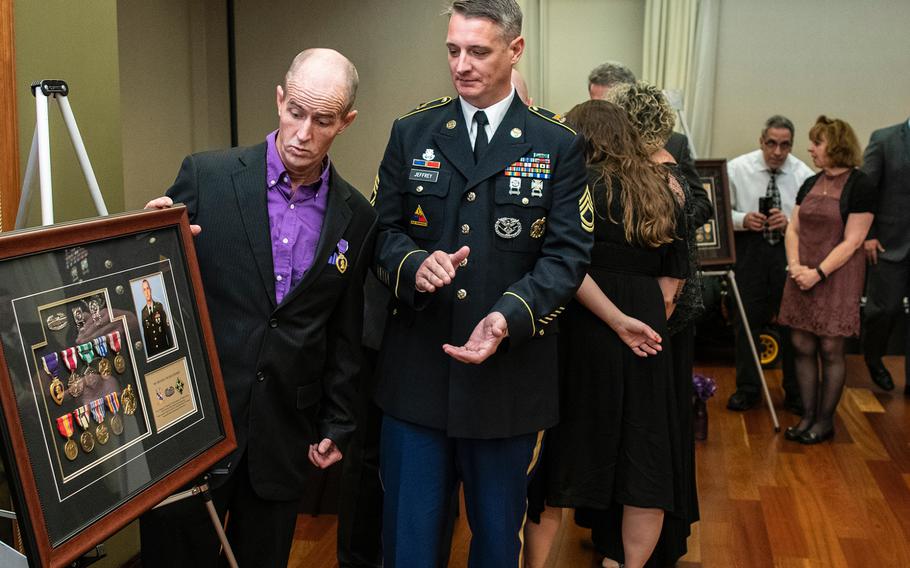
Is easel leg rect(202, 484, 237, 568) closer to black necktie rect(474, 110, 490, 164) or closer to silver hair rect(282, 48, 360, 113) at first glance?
silver hair rect(282, 48, 360, 113)

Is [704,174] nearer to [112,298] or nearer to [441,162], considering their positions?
[441,162]

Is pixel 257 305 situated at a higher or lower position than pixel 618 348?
higher

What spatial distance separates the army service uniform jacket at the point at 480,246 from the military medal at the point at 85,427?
0.80 metres

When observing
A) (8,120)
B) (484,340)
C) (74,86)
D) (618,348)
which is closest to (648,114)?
(618,348)

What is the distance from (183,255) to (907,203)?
197 inches

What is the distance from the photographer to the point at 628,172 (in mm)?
2832

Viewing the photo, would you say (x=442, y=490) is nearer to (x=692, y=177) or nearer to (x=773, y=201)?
(x=692, y=177)

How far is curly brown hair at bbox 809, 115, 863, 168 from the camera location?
4.80 meters

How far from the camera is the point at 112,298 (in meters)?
1.67

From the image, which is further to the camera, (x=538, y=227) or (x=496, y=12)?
(x=538, y=227)

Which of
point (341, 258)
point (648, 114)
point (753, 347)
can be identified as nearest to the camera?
point (341, 258)

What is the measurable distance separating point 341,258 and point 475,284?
33 cm

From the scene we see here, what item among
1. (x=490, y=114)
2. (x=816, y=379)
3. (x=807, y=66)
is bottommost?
(x=816, y=379)

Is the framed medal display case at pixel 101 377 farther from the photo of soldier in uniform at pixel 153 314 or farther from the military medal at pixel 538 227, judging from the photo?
the military medal at pixel 538 227
